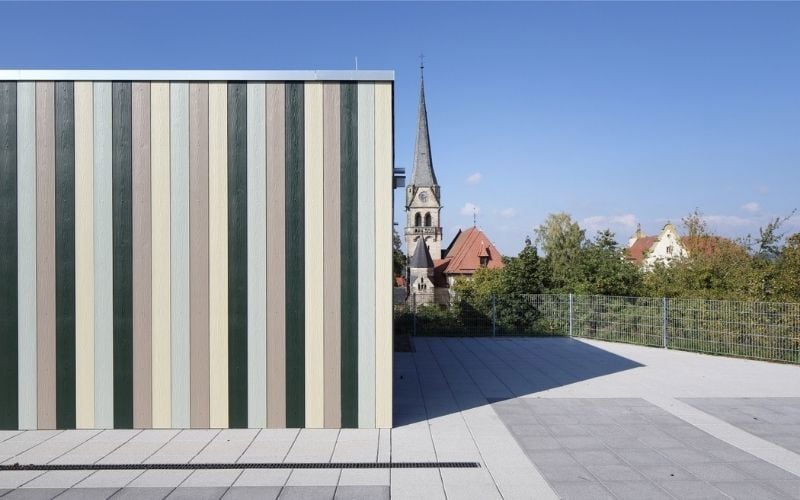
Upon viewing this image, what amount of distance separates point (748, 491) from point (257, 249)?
491cm

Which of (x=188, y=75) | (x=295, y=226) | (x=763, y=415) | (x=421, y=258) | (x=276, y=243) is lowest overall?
(x=763, y=415)

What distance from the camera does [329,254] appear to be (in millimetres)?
5582

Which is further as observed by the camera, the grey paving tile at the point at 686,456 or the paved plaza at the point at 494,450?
the grey paving tile at the point at 686,456

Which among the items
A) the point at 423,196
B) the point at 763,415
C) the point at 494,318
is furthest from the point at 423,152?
the point at 763,415

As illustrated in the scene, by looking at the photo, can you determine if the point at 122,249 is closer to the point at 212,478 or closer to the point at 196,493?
the point at 212,478

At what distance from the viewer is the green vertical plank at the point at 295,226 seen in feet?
18.2

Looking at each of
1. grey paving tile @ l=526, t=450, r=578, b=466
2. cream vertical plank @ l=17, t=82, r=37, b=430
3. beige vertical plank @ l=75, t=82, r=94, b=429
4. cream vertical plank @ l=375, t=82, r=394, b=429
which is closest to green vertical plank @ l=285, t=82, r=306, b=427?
cream vertical plank @ l=375, t=82, r=394, b=429

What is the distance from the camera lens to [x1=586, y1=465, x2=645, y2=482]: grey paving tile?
4.28m

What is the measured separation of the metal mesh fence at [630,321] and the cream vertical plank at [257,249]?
8.73 meters

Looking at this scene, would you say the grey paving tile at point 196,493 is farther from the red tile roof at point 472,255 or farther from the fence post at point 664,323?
the red tile roof at point 472,255

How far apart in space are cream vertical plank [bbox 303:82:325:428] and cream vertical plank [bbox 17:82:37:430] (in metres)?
2.91

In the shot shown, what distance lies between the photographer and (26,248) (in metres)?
5.54

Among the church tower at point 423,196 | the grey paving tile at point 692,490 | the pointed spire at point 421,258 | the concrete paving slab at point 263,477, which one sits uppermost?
the church tower at point 423,196

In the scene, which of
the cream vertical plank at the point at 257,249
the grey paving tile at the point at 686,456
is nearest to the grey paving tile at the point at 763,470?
the grey paving tile at the point at 686,456
